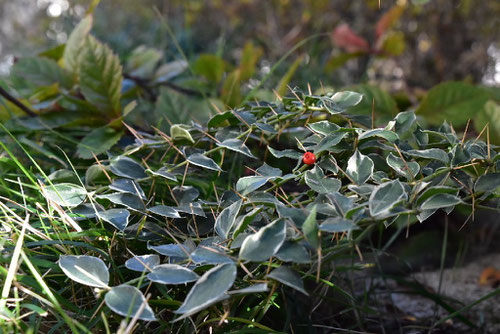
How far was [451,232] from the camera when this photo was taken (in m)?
1.25

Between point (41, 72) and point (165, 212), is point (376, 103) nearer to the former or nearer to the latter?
point (165, 212)

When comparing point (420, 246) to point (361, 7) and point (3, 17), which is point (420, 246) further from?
point (3, 17)

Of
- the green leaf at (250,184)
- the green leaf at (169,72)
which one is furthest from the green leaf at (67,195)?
the green leaf at (169,72)

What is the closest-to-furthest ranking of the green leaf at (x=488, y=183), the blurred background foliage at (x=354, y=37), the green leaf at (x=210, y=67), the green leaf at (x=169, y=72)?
the green leaf at (x=488, y=183), the green leaf at (x=169, y=72), the green leaf at (x=210, y=67), the blurred background foliage at (x=354, y=37)

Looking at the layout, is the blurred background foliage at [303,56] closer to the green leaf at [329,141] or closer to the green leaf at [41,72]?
the green leaf at [41,72]

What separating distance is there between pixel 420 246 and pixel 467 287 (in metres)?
0.20

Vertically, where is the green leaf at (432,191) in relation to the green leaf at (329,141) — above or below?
below

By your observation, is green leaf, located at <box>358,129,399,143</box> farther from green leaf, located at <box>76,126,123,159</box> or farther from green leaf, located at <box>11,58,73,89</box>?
green leaf, located at <box>11,58,73,89</box>

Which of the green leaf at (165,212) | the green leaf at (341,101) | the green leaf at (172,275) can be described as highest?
the green leaf at (341,101)

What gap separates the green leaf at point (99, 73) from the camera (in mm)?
959

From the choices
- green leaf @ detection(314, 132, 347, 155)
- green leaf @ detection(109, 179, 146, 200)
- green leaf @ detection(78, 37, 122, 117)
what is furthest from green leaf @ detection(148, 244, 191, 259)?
green leaf @ detection(78, 37, 122, 117)

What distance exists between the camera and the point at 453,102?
1.08 meters

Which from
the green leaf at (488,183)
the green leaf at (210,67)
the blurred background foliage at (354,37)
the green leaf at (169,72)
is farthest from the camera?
the blurred background foliage at (354,37)

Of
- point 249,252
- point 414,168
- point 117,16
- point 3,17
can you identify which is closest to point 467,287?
point 414,168
